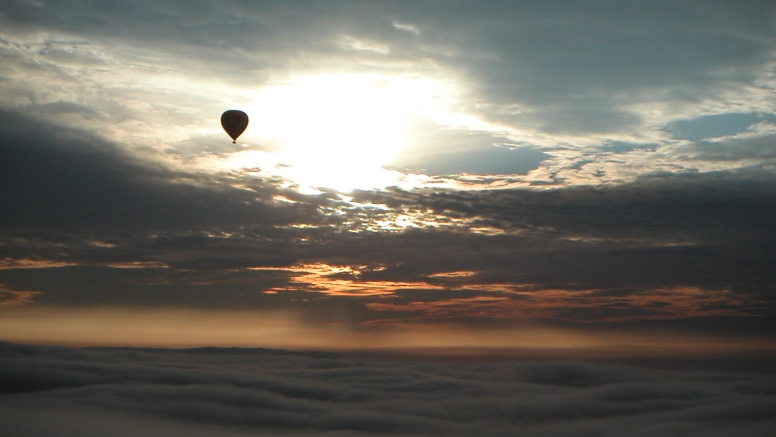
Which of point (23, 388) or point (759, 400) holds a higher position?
point (23, 388)

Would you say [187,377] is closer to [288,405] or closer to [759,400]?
[288,405]

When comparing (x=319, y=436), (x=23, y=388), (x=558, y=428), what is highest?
(x=23, y=388)

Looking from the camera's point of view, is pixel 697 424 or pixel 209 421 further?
pixel 209 421

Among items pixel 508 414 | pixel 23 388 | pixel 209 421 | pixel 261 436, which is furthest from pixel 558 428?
pixel 23 388

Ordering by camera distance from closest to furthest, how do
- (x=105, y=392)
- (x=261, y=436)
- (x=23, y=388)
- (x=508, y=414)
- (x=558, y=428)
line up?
(x=261, y=436) < (x=105, y=392) < (x=23, y=388) < (x=558, y=428) < (x=508, y=414)

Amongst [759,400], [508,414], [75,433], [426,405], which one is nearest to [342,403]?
[426,405]

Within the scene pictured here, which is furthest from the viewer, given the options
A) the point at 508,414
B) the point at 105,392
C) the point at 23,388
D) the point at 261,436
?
the point at 508,414

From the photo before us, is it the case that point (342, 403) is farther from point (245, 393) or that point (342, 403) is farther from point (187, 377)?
point (187, 377)
